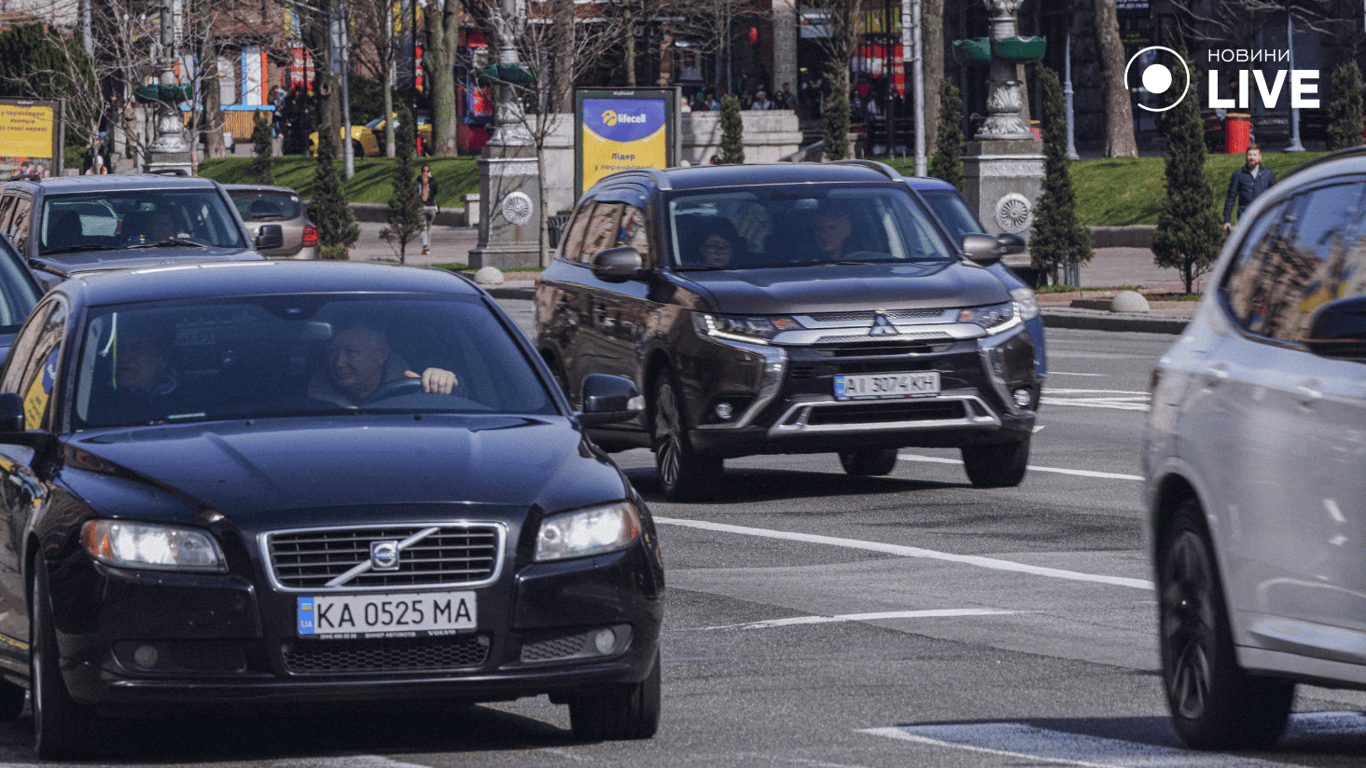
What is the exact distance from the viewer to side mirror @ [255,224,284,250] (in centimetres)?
2064

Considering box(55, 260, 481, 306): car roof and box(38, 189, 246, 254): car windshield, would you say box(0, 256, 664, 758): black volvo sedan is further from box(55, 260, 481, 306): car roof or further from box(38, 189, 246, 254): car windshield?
box(38, 189, 246, 254): car windshield

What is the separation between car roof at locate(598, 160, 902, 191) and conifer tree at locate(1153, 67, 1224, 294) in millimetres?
16801

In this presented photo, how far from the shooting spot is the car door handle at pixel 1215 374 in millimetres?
6965

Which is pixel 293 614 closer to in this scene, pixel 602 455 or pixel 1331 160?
pixel 602 455

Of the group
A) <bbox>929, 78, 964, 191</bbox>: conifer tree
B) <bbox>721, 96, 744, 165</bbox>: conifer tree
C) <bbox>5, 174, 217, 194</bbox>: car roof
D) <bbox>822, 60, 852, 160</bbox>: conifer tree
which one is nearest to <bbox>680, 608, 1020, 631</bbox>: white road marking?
<bbox>5, 174, 217, 194</bbox>: car roof

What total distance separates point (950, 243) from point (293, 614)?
333 inches

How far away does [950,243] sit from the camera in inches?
573

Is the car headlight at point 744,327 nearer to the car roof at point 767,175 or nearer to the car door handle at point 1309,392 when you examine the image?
the car roof at point 767,175

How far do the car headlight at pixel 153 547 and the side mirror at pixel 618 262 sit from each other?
7.83 metres

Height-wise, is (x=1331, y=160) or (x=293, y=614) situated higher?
(x=1331, y=160)

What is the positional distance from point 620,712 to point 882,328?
648 centimetres

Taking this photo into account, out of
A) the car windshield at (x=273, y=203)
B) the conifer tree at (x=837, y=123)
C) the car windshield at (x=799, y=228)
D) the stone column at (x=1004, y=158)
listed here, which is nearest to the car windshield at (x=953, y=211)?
the car windshield at (x=799, y=228)

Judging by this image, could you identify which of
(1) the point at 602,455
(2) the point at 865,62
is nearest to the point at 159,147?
(2) the point at 865,62

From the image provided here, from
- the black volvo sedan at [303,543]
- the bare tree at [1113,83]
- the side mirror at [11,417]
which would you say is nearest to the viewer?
the black volvo sedan at [303,543]
